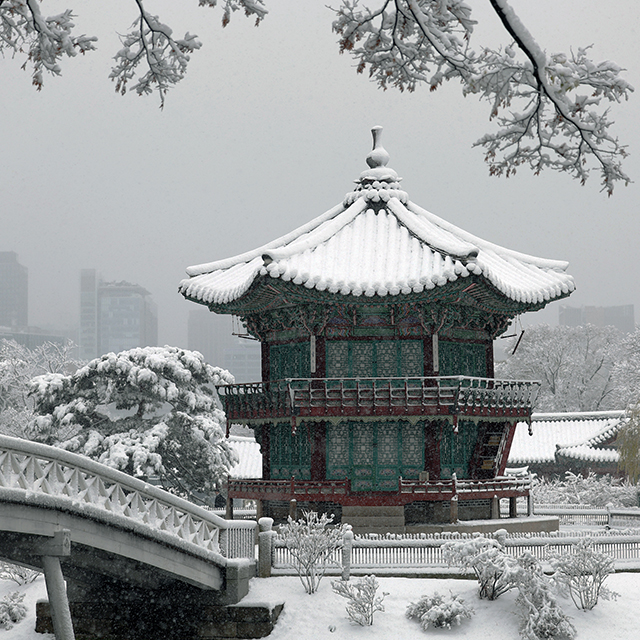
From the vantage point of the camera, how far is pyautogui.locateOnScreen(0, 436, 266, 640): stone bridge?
791 inches

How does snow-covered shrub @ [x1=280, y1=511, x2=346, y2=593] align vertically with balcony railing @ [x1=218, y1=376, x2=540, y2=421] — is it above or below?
below

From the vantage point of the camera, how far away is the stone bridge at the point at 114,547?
2009 cm

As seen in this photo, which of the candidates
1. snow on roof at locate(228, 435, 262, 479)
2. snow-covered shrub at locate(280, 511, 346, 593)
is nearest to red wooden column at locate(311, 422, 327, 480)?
snow-covered shrub at locate(280, 511, 346, 593)

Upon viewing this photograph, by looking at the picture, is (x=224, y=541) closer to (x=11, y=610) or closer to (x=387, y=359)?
(x=11, y=610)

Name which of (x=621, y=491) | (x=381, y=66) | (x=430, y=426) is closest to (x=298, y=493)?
(x=430, y=426)

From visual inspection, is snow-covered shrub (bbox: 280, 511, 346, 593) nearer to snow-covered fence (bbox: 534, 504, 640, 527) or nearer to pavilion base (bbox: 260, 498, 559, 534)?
pavilion base (bbox: 260, 498, 559, 534)

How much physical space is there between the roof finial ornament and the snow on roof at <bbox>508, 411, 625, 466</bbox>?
24.2 metres

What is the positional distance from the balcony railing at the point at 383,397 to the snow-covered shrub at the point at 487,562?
6.18 meters

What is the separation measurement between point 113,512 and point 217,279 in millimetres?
15323

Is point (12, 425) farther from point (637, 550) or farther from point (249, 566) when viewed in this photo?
point (637, 550)

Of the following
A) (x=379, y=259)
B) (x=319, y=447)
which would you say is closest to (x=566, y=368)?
(x=379, y=259)

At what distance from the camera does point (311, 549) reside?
24828 mm

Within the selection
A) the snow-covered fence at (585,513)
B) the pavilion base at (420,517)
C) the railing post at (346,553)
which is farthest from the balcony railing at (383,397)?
the snow-covered fence at (585,513)

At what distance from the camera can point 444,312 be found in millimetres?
31484
